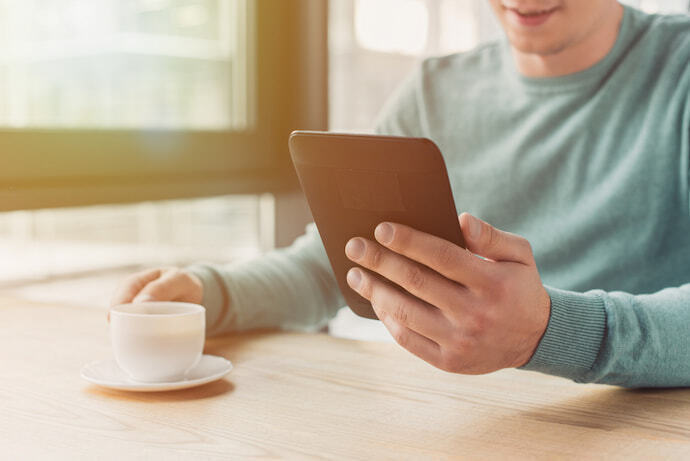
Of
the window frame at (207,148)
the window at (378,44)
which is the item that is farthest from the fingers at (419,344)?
the window at (378,44)

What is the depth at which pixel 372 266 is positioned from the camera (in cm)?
74

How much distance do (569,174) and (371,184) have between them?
63cm

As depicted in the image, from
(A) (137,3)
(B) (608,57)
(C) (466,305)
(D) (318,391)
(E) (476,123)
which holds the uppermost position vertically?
(A) (137,3)

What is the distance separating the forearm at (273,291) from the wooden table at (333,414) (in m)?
0.13

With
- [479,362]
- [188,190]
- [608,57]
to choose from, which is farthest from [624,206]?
[188,190]

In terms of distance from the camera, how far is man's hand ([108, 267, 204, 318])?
3.18ft

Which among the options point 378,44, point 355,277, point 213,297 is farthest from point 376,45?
point 355,277

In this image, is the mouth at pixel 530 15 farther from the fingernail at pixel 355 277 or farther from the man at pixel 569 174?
the fingernail at pixel 355 277

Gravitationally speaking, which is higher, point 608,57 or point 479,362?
point 608,57

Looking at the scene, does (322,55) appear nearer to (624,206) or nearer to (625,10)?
(625,10)

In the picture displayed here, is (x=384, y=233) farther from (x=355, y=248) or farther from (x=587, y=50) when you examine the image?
(x=587, y=50)

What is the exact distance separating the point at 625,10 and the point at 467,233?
78 centimetres

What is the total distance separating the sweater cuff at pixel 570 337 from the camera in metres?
0.74

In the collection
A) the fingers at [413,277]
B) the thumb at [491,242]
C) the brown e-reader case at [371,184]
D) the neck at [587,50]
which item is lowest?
the fingers at [413,277]
